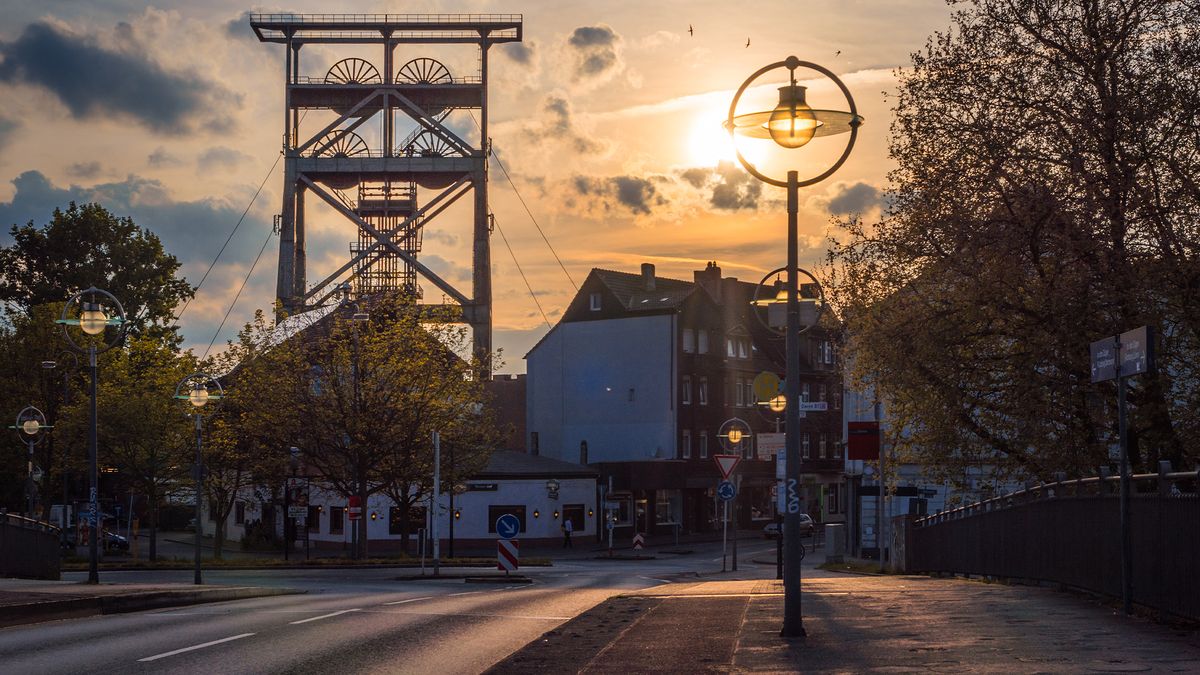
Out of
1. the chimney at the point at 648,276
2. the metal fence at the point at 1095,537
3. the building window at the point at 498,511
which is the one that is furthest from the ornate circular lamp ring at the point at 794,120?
the chimney at the point at 648,276

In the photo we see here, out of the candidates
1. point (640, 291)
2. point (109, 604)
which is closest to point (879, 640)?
point (109, 604)

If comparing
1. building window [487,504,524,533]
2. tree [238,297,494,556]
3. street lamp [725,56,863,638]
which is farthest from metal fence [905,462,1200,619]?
building window [487,504,524,533]

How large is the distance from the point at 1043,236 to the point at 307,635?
1341 centimetres

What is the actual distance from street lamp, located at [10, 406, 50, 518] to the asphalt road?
53.3 feet

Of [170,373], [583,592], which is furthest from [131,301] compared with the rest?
[583,592]

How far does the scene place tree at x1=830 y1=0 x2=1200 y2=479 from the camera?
22453 mm

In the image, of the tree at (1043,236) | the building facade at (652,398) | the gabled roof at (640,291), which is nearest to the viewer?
the tree at (1043,236)

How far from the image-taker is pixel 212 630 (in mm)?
16641

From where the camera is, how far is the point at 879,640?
479 inches

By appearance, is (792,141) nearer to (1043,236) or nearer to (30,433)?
(1043,236)

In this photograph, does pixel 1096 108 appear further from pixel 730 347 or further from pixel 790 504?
pixel 730 347

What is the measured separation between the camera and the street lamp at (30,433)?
47094 millimetres

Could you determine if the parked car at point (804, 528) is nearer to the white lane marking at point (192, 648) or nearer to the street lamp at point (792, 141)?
the white lane marking at point (192, 648)

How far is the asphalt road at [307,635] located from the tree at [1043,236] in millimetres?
7621
